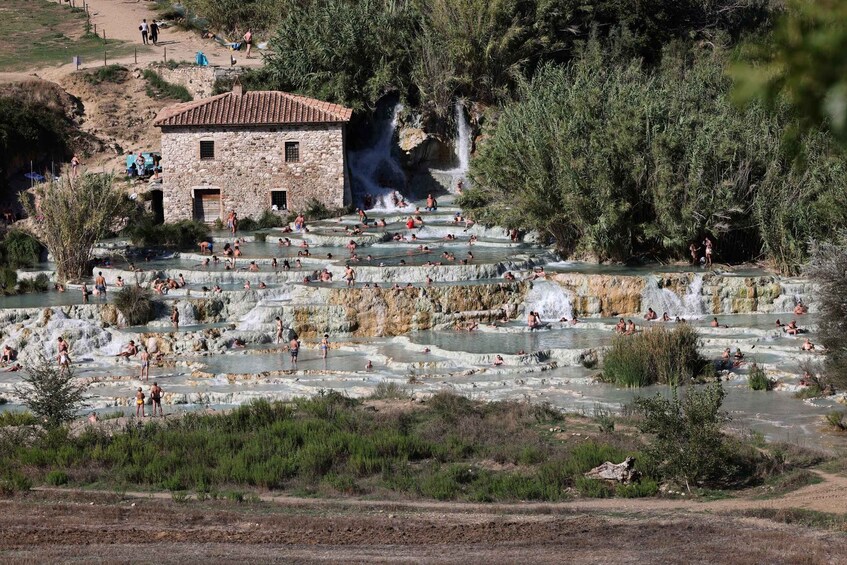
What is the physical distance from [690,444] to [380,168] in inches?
1316

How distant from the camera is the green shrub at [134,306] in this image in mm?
36906

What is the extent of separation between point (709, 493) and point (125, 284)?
24.7 m

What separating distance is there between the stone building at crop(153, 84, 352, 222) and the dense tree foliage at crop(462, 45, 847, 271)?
8.35 meters

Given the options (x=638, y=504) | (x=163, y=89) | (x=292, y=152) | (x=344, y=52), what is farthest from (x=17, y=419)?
(x=163, y=89)

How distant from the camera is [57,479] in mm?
21672

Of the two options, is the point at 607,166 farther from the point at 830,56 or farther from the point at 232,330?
the point at 830,56

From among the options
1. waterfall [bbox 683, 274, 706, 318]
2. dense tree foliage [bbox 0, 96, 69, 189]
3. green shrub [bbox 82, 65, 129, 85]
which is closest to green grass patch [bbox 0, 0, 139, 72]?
green shrub [bbox 82, 65, 129, 85]

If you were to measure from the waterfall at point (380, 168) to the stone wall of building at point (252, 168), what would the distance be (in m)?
2.14

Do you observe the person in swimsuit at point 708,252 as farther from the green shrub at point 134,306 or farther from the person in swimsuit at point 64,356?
the person in swimsuit at point 64,356

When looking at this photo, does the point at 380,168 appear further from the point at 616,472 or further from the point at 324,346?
the point at 616,472

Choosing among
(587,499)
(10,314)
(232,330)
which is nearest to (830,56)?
(587,499)

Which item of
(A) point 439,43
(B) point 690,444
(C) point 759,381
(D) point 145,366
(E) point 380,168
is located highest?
(A) point 439,43

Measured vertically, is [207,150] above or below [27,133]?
below

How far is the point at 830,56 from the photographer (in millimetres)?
6852
